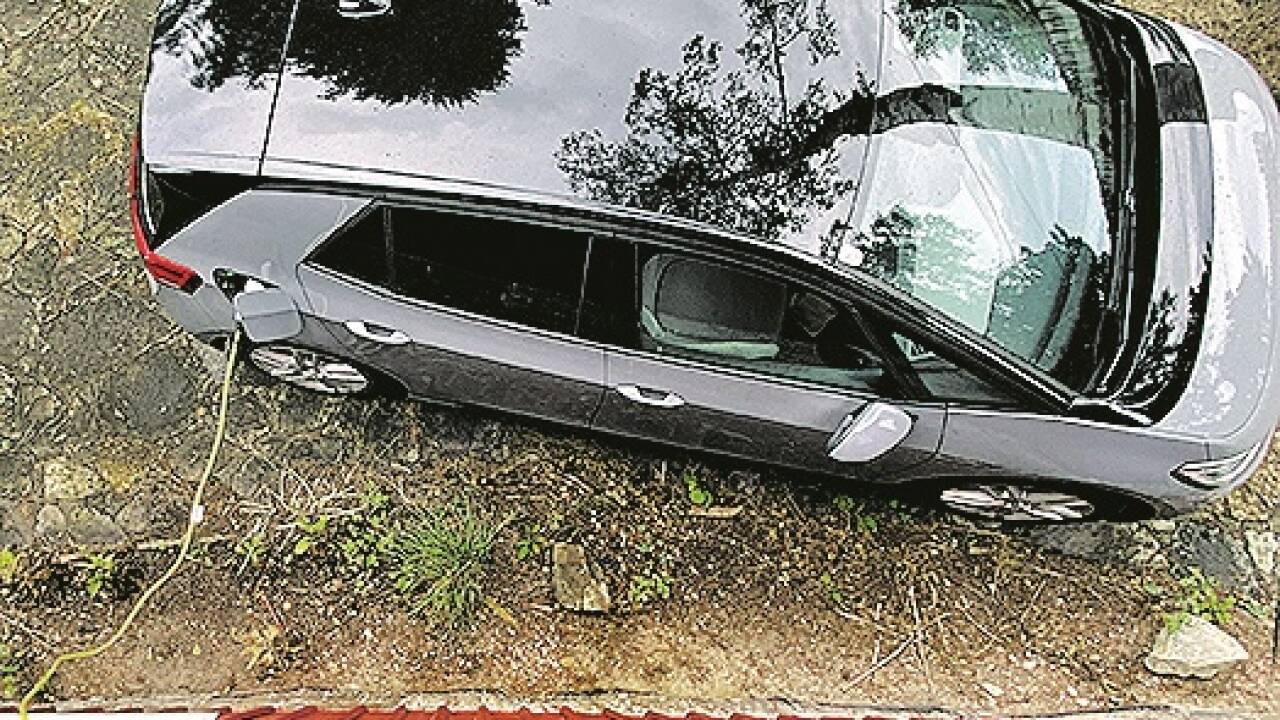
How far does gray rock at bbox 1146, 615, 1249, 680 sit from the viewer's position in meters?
4.60

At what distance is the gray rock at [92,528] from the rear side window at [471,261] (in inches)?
61.2

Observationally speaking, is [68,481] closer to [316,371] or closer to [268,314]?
[316,371]

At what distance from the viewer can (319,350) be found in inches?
170

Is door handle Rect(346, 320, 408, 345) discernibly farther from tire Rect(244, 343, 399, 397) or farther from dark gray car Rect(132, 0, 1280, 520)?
tire Rect(244, 343, 399, 397)

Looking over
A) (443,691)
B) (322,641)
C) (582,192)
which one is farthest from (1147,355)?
(322,641)

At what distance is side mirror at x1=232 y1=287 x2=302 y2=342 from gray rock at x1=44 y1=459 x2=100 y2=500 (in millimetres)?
1093

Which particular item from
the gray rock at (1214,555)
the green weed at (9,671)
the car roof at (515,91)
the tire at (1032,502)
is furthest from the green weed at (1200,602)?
the green weed at (9,671)

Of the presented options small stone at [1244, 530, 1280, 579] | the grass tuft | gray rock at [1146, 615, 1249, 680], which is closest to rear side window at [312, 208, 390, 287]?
the grass tuft

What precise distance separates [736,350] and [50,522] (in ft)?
8.81

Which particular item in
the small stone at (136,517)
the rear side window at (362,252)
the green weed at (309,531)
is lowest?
the small stone at (136,517)

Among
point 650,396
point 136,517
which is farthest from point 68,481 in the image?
point 650,396

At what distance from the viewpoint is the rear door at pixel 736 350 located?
3.86m

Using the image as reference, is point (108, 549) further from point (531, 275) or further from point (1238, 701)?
point (1238, 701)

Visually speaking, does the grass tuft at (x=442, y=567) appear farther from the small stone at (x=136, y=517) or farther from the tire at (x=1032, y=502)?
the tire at (x=1032, y=502)
